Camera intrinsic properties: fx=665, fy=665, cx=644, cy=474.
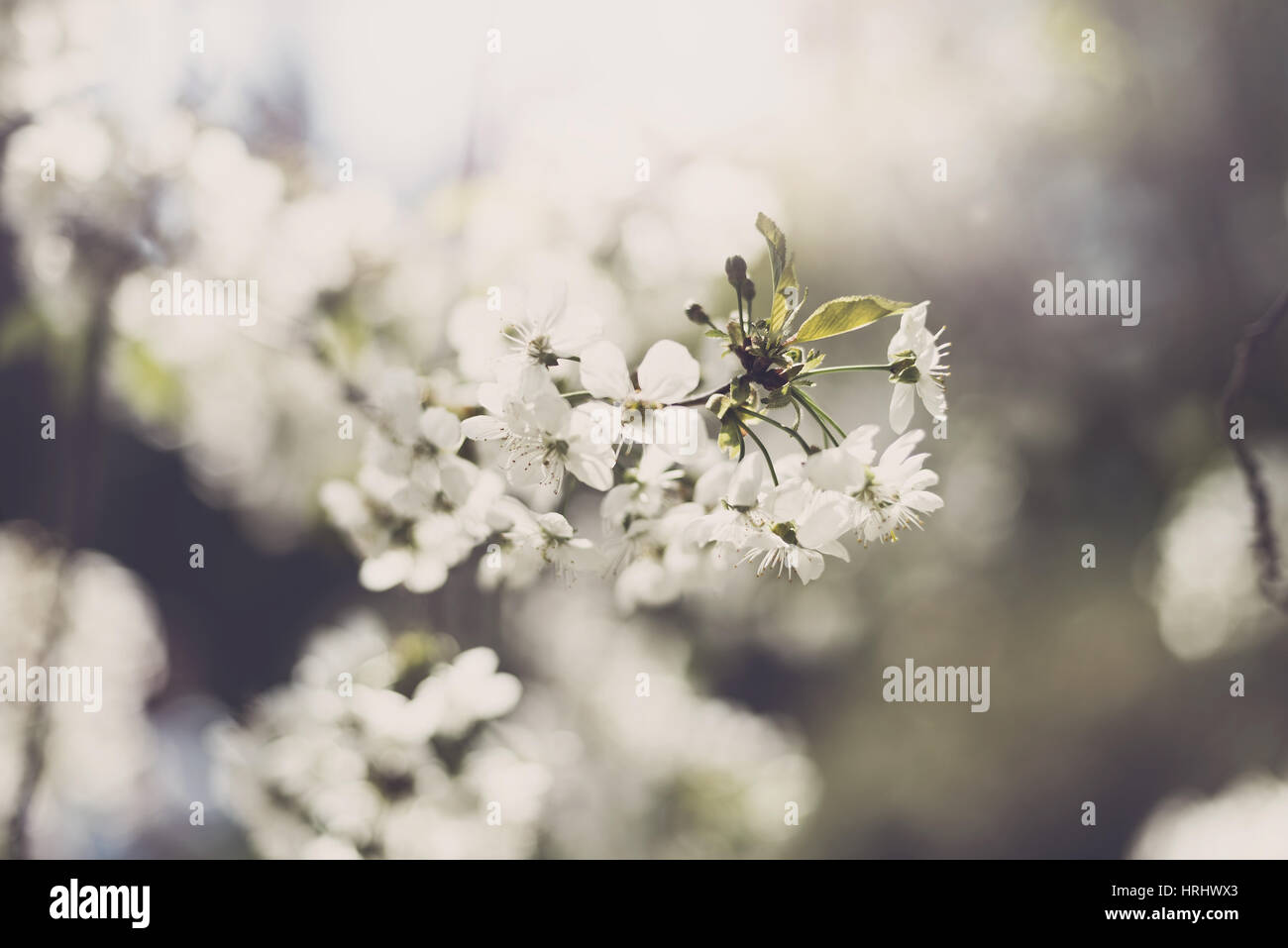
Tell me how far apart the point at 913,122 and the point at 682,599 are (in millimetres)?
974

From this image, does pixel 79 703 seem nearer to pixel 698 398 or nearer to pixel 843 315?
pixel 698 398

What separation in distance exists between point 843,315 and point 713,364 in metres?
0.41

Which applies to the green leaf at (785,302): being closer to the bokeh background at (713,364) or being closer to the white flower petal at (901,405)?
the white flower petal at (901,405)

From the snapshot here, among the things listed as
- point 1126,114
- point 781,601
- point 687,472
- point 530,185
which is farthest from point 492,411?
point 1126,114

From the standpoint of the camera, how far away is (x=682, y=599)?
1.31 meters

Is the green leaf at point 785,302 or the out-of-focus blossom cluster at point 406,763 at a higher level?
the green leaf at point 785,302

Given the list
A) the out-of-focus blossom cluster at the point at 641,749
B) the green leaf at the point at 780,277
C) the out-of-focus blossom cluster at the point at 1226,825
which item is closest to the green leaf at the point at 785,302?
the green leaf at the point at 780,277

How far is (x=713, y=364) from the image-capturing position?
90 centimetres

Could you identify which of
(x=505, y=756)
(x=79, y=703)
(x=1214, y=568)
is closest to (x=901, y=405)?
(x=505, y=756)

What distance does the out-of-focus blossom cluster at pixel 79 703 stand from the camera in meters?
1.16

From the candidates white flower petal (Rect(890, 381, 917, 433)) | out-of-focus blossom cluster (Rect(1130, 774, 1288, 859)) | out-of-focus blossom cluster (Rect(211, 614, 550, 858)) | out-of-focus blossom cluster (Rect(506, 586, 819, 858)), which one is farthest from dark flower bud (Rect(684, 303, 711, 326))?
out-of-focus blossom cluster (Rect(1130, 774, 1288, 859))

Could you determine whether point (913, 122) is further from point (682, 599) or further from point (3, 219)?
point (3, 219)

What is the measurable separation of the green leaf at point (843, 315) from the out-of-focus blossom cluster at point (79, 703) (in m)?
1.38

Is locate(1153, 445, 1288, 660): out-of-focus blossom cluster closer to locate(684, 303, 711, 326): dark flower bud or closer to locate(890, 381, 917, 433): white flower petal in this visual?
locate(890, 381, 917, 433): white flower petal
